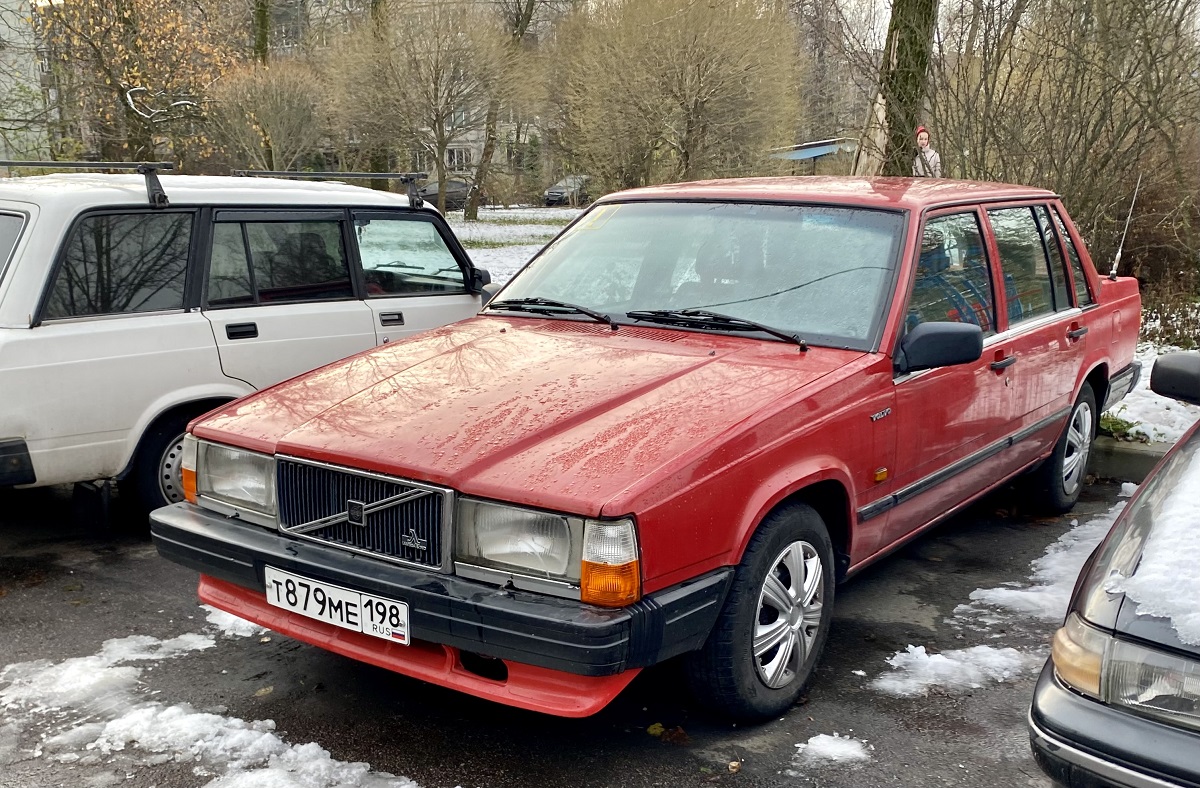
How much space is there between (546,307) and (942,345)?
1.60 m

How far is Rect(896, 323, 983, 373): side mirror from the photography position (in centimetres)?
368

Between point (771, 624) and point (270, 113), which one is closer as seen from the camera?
point (771, 624)

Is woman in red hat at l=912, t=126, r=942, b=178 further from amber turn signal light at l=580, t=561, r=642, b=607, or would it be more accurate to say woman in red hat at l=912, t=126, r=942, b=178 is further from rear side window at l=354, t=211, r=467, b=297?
amber turn signal light at l=580, t=561, r=642, b=607

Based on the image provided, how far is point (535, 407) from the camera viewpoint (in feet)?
10.8

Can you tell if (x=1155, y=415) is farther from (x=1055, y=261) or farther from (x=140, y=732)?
(x=140, y=732)

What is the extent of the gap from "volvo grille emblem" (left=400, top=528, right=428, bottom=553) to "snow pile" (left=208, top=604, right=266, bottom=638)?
53.9 inches

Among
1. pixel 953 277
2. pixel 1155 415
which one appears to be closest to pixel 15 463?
pixel 953 277

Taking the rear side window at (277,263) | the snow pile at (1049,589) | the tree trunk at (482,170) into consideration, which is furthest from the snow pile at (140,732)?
the tree trunk at (482,170)

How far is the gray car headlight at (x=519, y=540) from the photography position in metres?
2.79

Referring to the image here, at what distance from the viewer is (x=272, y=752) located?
316 centimetres

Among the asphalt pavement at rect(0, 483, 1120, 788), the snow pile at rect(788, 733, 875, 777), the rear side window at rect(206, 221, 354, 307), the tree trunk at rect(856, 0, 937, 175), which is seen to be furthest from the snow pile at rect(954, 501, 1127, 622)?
the tree trunk at rect(856, 0, 937, 175)

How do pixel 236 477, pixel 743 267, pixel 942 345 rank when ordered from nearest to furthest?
1. pixel 236 477
2. pixel 942 345
3. pixel 743 267

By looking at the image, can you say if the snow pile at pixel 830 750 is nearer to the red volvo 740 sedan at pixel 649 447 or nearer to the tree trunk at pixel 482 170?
the red volvo 740 sedan at pixel 649 447

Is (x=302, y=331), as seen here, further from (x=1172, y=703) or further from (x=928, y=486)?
(x=1172, y=703)
